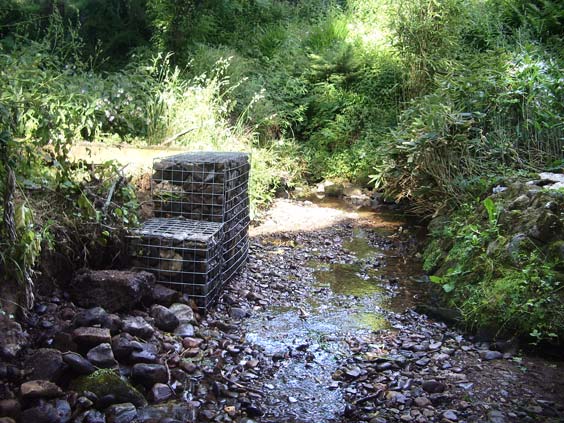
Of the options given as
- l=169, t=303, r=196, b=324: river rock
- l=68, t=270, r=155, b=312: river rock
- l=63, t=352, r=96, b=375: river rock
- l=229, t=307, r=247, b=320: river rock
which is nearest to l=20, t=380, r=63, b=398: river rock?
l=63, t=352, r=96, b=375: river rock

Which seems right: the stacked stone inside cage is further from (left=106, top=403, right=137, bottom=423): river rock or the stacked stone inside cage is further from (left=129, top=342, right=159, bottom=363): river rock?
(left=106, top=403, right=137, bottom=423): river rock

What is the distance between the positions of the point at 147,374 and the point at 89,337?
36 centimetres

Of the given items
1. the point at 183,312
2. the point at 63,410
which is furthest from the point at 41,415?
the point at 183,312

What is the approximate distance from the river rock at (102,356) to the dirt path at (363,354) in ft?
2.34

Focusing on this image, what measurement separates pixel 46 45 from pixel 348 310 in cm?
406

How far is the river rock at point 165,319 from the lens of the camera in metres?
3.53

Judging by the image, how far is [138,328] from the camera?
3.26 meters

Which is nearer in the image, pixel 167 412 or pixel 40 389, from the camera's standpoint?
pixel 40 389

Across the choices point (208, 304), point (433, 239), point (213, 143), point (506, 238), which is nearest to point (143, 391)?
point (208, 304)

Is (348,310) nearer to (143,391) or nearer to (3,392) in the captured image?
(143,391)

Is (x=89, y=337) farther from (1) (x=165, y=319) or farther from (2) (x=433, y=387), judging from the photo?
(2) (x=433, y=387)

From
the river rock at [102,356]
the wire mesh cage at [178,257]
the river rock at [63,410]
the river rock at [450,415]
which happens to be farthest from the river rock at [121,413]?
the river rock at [450,415]

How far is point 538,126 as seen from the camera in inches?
210

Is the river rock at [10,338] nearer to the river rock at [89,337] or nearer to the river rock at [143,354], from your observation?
the river rock at [89,337]
